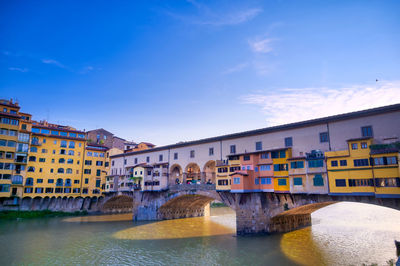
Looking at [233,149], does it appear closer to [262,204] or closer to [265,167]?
[265,167]

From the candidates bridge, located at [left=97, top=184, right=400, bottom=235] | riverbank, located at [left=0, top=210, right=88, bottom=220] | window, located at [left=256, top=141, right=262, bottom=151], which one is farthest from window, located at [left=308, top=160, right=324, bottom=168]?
riverbank, located at [left=0, top=210, right=88, bottom=220]

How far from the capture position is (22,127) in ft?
184

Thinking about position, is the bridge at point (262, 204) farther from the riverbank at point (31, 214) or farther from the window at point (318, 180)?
the riverbank at point (31, 214)

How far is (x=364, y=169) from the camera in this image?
26125 mm

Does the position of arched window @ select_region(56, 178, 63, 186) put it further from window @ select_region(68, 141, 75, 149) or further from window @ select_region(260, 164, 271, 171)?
window @ select_region(260, 164, 271, 171)

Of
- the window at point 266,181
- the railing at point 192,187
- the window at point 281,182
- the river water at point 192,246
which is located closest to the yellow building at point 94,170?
the river water at point 192,246

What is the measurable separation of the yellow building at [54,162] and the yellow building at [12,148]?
7.06 feet

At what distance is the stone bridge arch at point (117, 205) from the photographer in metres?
67.9

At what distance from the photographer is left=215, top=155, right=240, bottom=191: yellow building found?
126 ft

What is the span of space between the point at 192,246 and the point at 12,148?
45.4 meters

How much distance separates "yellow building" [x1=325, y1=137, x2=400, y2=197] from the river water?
692cm

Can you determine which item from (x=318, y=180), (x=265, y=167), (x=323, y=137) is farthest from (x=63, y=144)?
(x=323, y=137)

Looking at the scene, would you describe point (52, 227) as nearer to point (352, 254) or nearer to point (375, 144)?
point (352, 254)

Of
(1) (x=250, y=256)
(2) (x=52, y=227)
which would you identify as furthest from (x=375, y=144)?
(2) (x=52, y=227)
